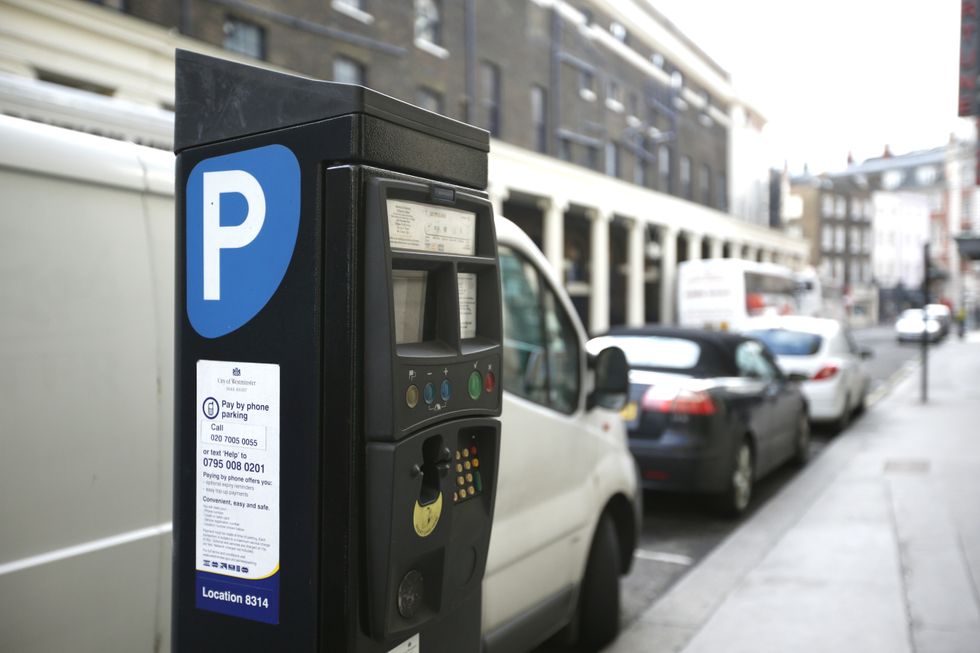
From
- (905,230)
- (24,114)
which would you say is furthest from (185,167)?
(905,230)

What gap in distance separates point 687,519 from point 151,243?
19.0 ft

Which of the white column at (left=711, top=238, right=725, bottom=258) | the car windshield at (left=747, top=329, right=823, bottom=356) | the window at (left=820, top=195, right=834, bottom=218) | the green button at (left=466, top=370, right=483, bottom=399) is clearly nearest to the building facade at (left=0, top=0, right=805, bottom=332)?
the white column at (left=711, top=238, right=725, bottom=258)

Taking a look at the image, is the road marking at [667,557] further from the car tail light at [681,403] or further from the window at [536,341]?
the window at [536,341]

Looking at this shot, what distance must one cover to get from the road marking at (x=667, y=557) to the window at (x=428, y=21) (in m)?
18.0

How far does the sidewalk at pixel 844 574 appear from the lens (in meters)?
4.41

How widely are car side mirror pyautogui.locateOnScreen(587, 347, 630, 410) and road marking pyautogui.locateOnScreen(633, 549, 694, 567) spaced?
2.48 metres

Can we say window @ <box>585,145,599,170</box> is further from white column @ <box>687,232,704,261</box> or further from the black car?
the black car

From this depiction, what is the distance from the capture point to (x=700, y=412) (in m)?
6.96

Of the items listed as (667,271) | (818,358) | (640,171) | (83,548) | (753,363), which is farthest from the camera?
(667,271)

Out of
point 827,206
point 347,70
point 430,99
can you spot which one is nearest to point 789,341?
point 347,70

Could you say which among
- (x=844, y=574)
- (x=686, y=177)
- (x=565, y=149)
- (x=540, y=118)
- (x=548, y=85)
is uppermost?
(x=548, y=85)

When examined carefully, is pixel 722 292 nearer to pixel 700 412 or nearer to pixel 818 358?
pixel 818 358

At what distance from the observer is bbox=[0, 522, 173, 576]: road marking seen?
213 centimetres

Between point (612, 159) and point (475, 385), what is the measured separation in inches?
1224
